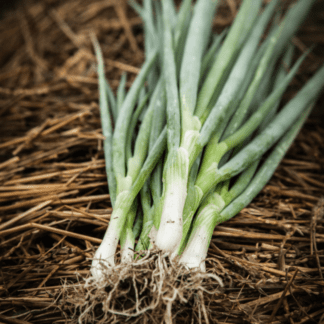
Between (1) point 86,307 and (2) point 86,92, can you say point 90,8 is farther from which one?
(1) point 86,307

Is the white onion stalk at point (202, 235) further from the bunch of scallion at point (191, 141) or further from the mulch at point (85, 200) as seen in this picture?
the mulch at point (85, 200)

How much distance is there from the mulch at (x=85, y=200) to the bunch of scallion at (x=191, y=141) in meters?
0.13

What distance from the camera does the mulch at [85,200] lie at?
84 cm

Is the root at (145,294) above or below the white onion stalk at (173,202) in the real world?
below

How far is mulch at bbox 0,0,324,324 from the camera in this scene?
84cm

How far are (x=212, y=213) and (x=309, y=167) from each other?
68 cm

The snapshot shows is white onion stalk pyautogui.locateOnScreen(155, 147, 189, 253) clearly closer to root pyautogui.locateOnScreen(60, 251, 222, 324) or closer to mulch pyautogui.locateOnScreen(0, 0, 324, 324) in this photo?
root pyautogui.locateOnScreen(60, 251, 222, 324)

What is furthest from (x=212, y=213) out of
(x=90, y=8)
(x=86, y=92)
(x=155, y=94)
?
(x=90, y=8)

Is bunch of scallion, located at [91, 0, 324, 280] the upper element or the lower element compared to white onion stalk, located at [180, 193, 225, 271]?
upper

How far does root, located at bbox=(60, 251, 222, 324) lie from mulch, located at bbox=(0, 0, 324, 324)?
45 mm

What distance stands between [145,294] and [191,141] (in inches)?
20.5

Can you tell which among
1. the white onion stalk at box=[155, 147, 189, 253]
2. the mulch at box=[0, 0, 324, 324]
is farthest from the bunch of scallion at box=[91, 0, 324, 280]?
the mulch at box=[0, 0, 324, 324]

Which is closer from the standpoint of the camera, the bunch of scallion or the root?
the root

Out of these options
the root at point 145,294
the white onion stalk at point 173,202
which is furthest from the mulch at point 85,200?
the white onion stalk at point 173,202
